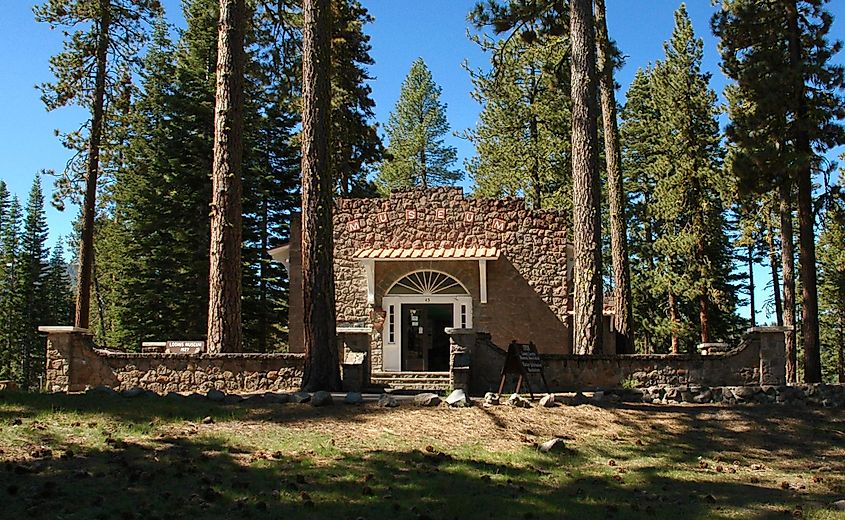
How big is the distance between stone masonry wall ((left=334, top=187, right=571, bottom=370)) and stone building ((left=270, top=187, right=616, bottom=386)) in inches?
1.0

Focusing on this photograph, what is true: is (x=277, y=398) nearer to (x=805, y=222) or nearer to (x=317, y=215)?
(x=317, y=215)

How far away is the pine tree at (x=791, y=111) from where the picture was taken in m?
15.7

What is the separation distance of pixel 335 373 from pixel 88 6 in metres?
13.4

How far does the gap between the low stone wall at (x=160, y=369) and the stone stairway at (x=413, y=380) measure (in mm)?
2952

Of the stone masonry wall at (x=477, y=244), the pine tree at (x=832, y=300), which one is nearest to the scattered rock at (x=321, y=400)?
the stone masonry wall at (x=477, y=244)

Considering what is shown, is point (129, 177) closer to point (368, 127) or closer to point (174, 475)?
point (368, 127)

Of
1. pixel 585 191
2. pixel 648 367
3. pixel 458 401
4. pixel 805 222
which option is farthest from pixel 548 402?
pixel 805 222

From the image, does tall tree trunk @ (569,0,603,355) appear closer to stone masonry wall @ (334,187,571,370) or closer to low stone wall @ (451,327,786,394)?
low stone wall @ (451,327,786,394)

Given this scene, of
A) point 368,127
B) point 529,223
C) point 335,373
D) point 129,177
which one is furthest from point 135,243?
point 335,373

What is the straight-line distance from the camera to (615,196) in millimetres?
16828

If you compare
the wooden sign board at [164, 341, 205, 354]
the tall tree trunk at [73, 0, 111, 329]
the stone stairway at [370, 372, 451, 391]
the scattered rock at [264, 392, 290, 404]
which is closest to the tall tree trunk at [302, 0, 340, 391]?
the scattered rock at [264, 392, 290, 404]

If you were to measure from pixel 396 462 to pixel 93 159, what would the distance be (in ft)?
51.6

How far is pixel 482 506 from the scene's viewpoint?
5660mm

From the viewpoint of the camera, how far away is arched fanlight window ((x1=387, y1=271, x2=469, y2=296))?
18.7 meters
